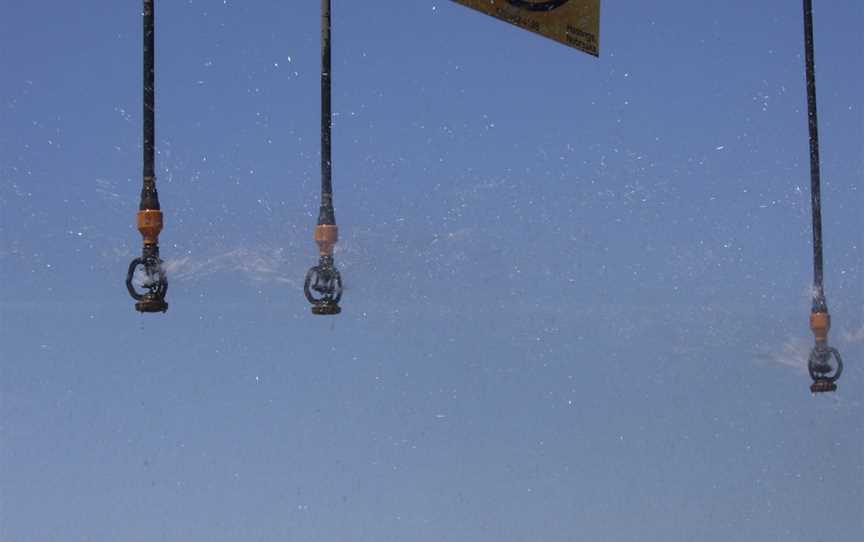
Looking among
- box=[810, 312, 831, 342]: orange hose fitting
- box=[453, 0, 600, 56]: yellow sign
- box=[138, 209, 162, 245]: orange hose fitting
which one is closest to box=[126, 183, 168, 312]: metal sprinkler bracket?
box=[138, 209, 162, 245]: orange hose fitting

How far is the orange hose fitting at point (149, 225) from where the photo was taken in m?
7.76

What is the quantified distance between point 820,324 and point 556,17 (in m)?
3.15

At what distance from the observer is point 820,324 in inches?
435

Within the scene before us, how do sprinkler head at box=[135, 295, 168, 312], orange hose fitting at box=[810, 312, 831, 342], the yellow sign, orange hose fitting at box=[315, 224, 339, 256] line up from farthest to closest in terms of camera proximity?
orange hose fitting at box=[810, 312, 831, 342] → the yellow sign → orange hose fitting at box=[315, 224, 339, 256] → sprinkler head at box=[135, 295, 168, 312]

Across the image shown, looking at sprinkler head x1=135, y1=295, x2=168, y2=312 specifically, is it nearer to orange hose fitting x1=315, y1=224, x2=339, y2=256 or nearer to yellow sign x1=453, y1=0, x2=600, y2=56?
orange hose fitting x1=315, y1=224, x2=339, y2=256

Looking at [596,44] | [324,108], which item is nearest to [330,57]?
[324,108]

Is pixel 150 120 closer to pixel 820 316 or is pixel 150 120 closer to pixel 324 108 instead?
pixel 324 108

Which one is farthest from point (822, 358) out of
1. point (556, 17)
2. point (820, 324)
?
point (556, 17)

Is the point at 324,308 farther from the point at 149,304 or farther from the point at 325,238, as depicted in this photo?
the point at 149,304

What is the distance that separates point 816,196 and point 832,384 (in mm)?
1459

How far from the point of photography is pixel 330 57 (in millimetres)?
8609

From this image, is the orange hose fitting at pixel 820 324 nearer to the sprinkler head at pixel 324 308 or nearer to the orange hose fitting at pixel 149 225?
the sprinkler head at pixel 324 308

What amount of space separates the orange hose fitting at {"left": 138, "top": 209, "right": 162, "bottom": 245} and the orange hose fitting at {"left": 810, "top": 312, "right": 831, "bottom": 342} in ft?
18.0

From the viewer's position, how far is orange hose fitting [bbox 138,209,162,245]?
7.76 metres
